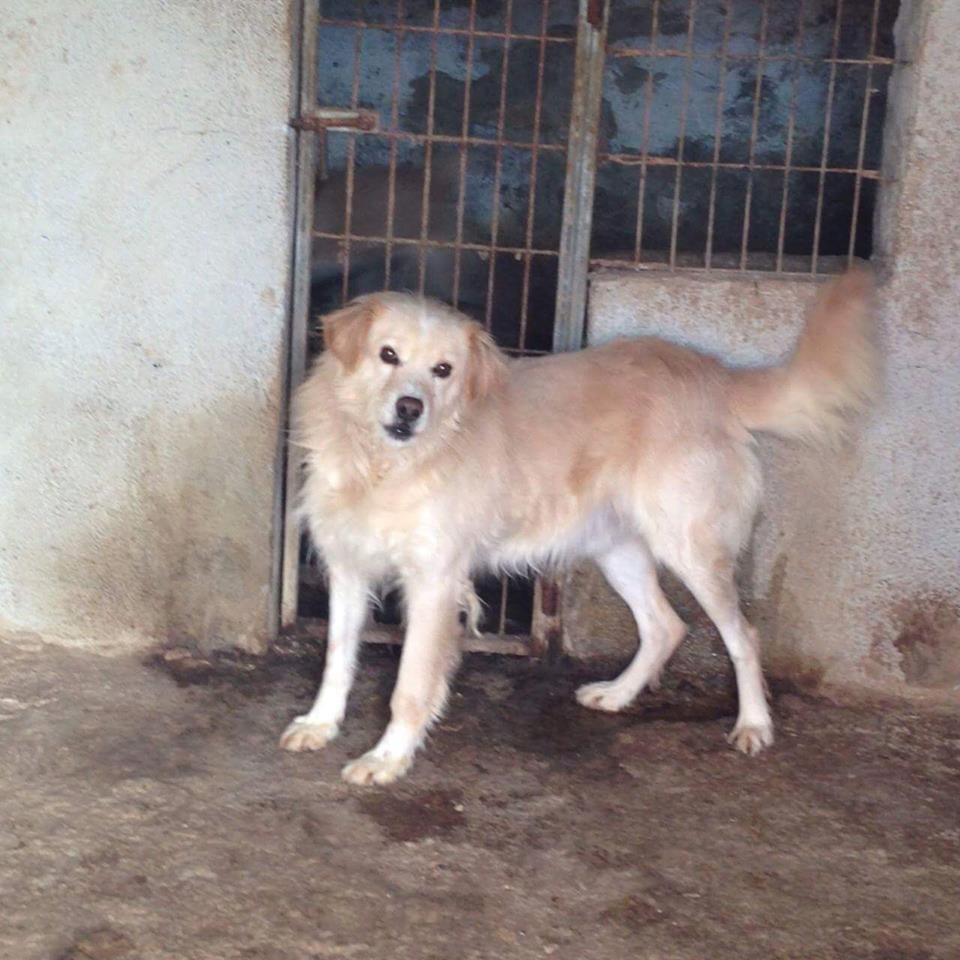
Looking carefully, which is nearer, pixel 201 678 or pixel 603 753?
pixel 603 753

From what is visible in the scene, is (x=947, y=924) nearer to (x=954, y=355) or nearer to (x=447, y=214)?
(x=954, y=355)

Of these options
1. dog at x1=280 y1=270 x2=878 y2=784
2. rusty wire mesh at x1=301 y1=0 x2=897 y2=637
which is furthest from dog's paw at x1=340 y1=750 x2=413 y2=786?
rusty wire mesh at x1=301 y1=0 x2=897 y2=637

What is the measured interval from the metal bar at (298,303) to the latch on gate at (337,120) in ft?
0.14

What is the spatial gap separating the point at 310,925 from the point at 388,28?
3.22m

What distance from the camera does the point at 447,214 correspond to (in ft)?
21.5

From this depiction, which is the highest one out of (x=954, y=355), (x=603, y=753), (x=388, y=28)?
(x=388, y=28)

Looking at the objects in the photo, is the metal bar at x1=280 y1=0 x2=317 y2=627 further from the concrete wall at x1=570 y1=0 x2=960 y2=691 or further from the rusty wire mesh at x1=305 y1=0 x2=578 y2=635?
the rusty wire mesh at x1=305 y1=0 x2=578 y2=635

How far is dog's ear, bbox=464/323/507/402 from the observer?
4137 millimetres

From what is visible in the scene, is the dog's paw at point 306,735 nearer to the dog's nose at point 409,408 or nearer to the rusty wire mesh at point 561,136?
the dog's nose at point 409,408

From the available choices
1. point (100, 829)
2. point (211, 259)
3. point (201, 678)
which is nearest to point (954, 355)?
point (211, 259)

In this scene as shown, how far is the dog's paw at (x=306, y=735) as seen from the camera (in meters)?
4.23

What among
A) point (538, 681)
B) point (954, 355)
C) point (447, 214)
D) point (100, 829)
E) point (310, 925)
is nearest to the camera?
point (310, 925)

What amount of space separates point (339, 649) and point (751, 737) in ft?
4.89

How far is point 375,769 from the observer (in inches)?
158
